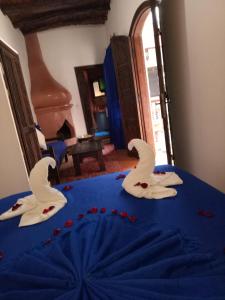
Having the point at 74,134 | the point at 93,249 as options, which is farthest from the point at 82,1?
the point at 93,249

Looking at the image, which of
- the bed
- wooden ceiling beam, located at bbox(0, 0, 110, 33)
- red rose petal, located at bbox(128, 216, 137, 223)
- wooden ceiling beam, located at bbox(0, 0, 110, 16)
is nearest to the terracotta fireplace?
wooden ceiling beam, located at bbox(0, 0, 110, 33)

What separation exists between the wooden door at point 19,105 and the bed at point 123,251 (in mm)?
1390

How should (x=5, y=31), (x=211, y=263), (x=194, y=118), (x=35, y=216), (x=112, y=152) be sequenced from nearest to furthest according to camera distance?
(x=211, y=263)
(x=35, y=216)
(x=194, y=118)
(x=5, y=31)
(x=112, y=152)

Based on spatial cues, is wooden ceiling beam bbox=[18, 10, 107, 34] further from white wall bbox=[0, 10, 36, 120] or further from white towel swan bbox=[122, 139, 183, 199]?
white towel swan bbox=[122, 139, 183, 199]

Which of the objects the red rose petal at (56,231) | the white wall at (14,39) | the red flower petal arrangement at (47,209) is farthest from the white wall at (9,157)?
the red rose petal at (56,231)

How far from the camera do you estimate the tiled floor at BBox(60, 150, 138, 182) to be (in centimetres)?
353

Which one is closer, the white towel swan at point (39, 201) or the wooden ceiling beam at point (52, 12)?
the white towel swan at point (39, 201)

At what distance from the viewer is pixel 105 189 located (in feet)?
5.35

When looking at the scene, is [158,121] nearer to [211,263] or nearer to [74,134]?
[74,134]

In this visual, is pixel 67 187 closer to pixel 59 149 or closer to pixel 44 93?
pixel 59 149

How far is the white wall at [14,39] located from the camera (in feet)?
11.8

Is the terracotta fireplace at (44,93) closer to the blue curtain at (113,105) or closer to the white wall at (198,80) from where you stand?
the blue curtain at (113,105)

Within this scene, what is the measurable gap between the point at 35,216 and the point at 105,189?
50 cm

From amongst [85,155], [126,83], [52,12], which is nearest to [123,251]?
[85,155]
